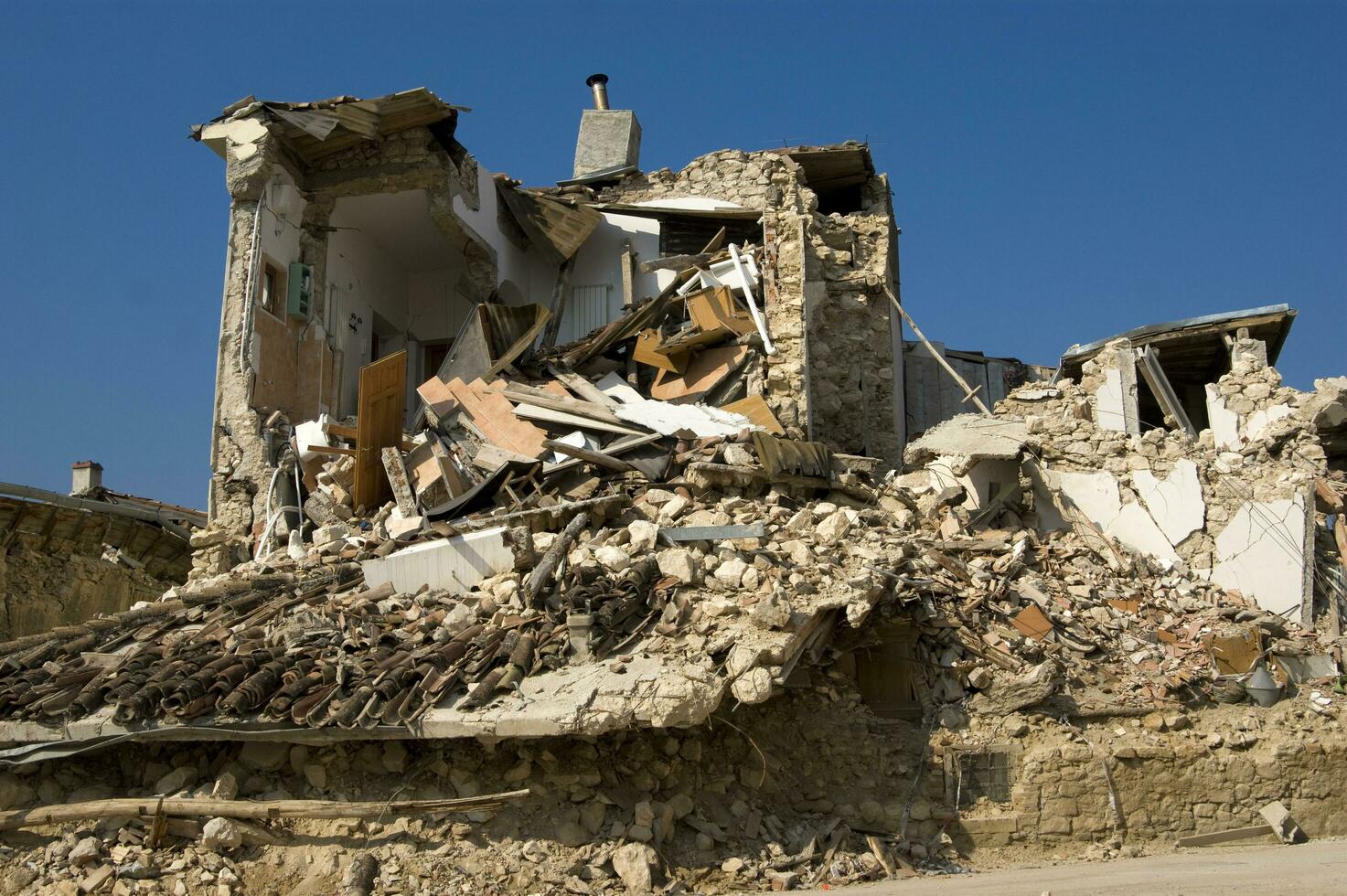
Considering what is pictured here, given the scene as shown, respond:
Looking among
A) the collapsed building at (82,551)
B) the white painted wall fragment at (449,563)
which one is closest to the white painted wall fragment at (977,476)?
the white painted wall fragment at (449,563)

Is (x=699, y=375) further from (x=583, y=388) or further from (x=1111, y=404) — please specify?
(x=1111, y=404)

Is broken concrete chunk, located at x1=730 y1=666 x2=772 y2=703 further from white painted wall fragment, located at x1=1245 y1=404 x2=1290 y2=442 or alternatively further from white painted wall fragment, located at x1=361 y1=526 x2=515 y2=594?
white painted wall fragment, located at x1=1245 y1=404 x2=1290 y2=442

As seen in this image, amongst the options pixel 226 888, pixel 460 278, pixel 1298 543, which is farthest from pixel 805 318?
pixel 226 888

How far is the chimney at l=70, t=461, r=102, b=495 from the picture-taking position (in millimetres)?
18391

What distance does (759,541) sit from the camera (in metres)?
9.98

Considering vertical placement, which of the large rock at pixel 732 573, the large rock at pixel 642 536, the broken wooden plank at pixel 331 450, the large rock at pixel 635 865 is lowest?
the large rock at pixel 635 865

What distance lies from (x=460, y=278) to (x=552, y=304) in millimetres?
1294

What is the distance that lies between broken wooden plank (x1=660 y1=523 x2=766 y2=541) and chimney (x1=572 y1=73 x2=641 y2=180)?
31.2 feet

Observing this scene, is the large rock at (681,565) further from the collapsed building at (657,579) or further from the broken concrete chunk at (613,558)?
the broken concrete chunk at (613,558)

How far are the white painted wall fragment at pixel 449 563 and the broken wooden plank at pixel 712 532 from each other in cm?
136

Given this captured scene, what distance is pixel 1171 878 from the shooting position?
312 inches

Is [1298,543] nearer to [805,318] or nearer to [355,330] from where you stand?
[805,318]

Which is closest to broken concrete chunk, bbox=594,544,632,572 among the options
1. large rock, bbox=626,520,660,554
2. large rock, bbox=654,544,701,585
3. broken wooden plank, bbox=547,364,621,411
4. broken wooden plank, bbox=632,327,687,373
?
large rock, bbox=626,520,660,554

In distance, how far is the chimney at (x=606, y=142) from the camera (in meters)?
18.4
